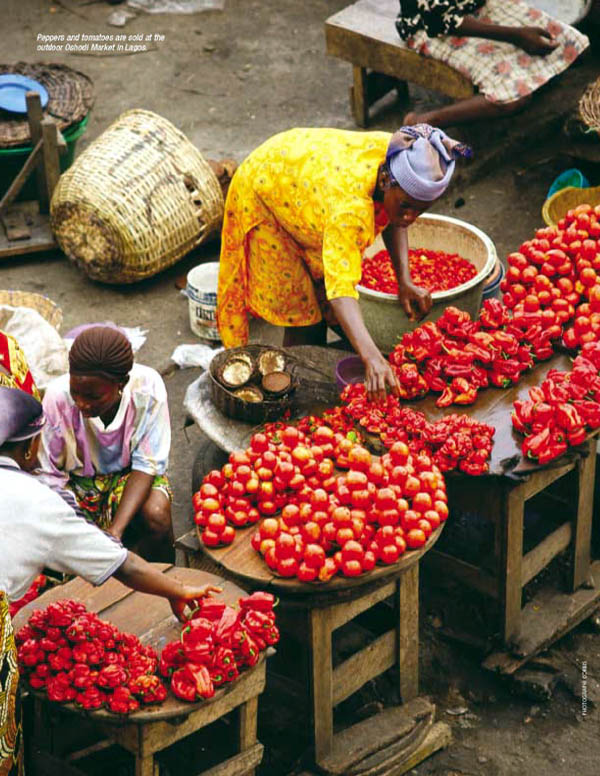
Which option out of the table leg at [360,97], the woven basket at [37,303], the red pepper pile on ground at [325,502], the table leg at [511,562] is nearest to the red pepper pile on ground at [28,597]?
the red pepper pile on ground at [325,502]

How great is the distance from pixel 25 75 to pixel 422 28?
279 centimetres

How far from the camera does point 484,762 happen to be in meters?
4.04

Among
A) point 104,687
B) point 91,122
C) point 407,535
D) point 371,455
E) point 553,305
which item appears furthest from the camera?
point 91,122

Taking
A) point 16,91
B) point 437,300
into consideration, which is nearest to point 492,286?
point 437,300

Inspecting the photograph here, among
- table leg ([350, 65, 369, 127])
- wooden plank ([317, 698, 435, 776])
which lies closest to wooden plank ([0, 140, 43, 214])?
table leg ([350, 65, 369, 127])

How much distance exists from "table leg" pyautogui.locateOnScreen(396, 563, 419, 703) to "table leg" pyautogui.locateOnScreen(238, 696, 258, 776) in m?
0.74

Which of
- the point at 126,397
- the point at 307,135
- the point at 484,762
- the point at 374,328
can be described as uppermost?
the point at 307,135

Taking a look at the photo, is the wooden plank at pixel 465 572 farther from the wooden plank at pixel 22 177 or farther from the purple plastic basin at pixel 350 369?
the wooden plank at pixel 22 177

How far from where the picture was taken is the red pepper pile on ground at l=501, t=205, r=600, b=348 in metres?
4.43

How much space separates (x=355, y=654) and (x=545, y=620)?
106 cm

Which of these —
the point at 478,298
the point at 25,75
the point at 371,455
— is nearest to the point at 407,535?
the point at 371,455

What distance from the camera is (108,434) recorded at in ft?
13.3

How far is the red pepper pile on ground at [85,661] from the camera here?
305cm

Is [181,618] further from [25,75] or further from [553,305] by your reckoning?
[25,75]
